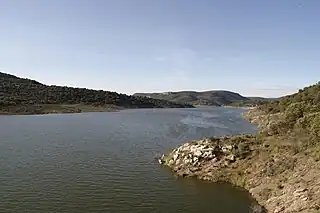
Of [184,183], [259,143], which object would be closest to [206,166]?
[184,183]

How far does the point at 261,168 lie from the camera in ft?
138

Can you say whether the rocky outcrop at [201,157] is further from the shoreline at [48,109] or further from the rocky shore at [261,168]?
the shoreline at [48,109]

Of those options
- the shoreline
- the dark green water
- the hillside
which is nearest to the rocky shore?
the dark green water

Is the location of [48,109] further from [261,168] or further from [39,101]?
[261,168]

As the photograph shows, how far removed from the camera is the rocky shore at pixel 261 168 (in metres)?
33.5

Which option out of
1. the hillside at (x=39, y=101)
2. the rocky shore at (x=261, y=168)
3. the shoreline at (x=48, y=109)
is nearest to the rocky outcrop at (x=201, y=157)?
the rocky shore at (x=261, y=168)

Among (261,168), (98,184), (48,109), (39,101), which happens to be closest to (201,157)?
(261,168)

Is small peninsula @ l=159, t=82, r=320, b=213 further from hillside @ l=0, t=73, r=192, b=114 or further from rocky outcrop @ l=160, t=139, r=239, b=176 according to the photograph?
hillside @ l=0, t=73, r=192, b=114

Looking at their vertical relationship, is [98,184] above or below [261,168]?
below

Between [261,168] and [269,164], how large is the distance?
40.3 inches

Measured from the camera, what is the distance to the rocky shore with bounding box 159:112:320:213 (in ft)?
110

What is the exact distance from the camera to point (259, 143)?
163 ft

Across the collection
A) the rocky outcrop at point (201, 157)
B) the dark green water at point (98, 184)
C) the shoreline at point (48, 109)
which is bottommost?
the dark green water at point (98, 184)

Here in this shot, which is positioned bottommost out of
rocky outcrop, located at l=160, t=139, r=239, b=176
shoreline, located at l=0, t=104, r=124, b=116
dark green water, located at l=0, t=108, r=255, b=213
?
dark green water, located at l=0, t=108, r=255, b=213
